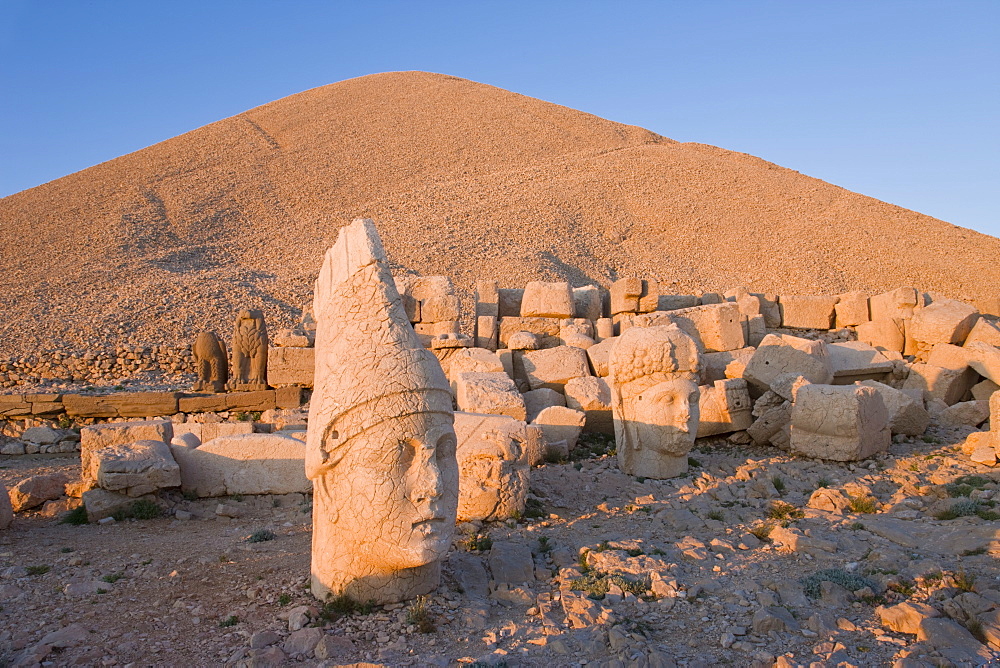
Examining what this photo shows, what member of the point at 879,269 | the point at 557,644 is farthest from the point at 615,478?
the point at 879,269

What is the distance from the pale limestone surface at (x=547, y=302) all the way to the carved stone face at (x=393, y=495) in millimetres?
7880

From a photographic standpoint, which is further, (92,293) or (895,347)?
(92,293)

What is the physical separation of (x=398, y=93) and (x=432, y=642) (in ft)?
167

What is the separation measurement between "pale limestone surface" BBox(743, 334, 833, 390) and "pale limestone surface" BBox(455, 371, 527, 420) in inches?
113

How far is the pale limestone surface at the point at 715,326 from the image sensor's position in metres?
10.8

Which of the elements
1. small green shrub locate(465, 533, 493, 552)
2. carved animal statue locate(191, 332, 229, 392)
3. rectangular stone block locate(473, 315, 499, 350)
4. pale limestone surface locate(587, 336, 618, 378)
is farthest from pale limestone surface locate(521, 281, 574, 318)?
small green shrub locate(465, 533, 493, 552)

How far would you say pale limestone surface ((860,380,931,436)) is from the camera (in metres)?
7.87

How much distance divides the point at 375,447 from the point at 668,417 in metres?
3.88

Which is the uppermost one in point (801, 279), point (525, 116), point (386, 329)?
point (525, 116)

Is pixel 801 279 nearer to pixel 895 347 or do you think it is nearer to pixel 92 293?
pixel 895 347

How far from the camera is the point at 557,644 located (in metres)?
3.41

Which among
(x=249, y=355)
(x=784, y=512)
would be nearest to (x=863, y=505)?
(x=784, y=512)

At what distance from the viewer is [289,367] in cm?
1091

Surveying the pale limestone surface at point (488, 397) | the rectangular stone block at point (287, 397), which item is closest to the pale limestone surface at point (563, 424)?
the pale limestone surface at point (488, 397)
